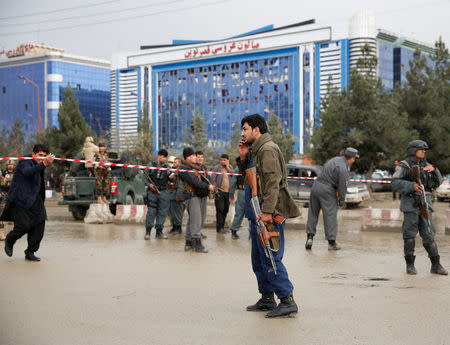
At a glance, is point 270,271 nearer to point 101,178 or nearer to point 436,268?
point 436,268

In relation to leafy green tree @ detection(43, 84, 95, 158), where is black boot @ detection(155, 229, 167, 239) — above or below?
below

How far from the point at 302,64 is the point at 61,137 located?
46.4 meters

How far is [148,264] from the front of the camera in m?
9.45

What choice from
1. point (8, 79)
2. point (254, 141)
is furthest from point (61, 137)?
point (8, 79)

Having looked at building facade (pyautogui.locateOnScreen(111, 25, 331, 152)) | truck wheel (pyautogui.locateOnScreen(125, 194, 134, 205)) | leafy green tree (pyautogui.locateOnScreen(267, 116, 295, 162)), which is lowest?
truck wheel (pyautogui.locateOnScreen(125, 194, 134, 205))

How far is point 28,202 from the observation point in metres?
9.52

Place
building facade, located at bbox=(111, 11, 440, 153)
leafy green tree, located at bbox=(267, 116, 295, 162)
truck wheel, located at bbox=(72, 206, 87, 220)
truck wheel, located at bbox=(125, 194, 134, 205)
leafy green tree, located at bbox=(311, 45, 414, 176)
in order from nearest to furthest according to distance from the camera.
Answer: truck wheel, located at bbox=(72, 206, 87, 220)
truck wheel, located at bbox=(125, 194, 134, 205)
leafy green tree, located at bbox=(311, 45, 414, 176)
leafy green tree, located at bbox=(267, 116, 295, 162)
building facade, located at bbox=(111, 11, 440, 153)

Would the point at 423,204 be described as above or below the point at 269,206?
below

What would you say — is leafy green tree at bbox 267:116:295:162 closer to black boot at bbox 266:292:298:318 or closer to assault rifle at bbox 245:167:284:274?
assault rifle at bbox 245:167:284:274

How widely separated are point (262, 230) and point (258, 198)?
0.35 meters

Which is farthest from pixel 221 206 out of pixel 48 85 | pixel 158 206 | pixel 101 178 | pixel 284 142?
pixel 48 85

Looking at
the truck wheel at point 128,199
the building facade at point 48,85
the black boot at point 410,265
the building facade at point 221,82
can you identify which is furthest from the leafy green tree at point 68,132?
the building facade at point 48,85

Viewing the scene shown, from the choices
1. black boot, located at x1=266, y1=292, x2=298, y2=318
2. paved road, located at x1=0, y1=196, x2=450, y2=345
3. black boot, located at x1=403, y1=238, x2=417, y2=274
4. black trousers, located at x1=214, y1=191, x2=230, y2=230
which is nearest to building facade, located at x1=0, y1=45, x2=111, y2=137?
black trousers, located at x1=214, y1=191, x2=230, y2=230

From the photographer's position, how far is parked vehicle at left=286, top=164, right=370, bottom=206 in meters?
24.3
